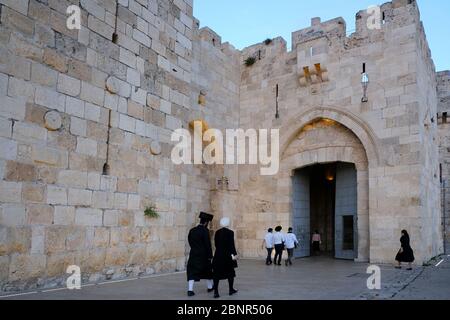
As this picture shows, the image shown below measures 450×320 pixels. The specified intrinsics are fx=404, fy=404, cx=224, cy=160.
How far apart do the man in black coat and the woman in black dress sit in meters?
5.47

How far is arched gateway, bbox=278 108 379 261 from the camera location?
11.2 metres

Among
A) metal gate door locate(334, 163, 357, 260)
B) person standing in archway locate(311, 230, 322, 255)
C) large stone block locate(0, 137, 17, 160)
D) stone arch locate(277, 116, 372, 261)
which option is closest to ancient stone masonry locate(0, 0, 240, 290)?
large stone block locate(0, 137, 17, 160)

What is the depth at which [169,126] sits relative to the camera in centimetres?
910

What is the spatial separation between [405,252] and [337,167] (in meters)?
3.84

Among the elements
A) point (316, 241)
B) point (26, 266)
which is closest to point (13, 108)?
point (26, 266)

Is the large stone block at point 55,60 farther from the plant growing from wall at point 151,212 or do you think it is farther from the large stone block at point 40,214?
the plant growing from wall at point 151,212

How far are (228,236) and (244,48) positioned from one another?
31.3 feet

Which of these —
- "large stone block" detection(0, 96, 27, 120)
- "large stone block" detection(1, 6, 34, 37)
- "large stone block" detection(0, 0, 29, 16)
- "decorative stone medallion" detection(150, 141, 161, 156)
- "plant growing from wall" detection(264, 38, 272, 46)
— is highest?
"plant growing from wall" detection(264, 38, 272, 46)

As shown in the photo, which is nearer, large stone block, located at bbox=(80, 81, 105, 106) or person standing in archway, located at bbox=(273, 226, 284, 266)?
large stone block, located at bbox=(80, 81, 105, 106)

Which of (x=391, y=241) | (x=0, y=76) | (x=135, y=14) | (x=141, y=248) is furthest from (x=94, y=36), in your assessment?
(x=391, y=241)

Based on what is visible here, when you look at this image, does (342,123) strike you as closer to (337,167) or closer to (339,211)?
(337,167)

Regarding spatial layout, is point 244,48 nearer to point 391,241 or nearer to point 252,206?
point 252,206

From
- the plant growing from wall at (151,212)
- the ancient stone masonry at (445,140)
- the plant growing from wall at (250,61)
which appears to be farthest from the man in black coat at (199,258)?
the ancient stone masonry at (445,140)

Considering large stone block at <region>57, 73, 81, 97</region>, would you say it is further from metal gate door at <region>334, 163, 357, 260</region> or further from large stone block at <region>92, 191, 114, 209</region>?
metal gate door at <region>334, 163, 357, 260</region>
